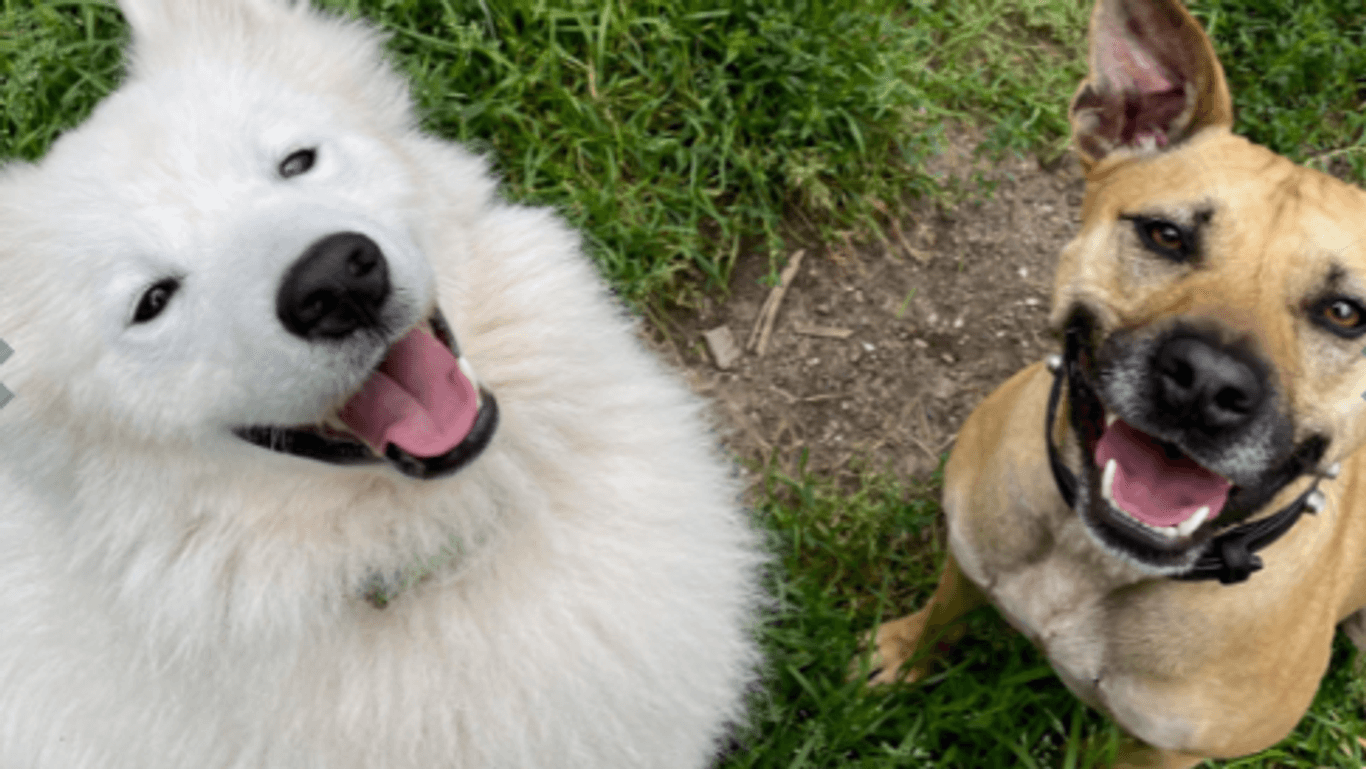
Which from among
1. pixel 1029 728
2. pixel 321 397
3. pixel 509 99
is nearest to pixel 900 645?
pixel 1029 728

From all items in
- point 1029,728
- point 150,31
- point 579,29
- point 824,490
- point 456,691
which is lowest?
point 1029,728

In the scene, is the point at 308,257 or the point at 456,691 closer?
the point at 308,257

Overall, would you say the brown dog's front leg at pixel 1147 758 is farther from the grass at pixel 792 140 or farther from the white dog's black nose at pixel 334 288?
the white dog's black nose at pixel 334 288

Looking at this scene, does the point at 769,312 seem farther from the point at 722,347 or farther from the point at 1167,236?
the point at 1167,236

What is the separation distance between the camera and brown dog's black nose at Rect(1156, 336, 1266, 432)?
6.07 feet

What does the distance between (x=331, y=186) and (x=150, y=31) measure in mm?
544

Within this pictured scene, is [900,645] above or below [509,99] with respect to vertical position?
below

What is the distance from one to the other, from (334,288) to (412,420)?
0.91ft

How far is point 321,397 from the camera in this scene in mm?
1564

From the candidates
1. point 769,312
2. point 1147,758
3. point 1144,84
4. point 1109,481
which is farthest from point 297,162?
point 1147,758

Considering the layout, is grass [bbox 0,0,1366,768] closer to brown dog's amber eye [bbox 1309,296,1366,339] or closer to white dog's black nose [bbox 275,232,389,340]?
brown dog's amber eye [bbox 1309,296,1366,339]

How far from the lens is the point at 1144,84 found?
2.21 m

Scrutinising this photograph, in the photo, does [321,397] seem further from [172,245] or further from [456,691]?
[456,691]

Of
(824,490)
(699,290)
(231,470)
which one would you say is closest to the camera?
(231,470)
